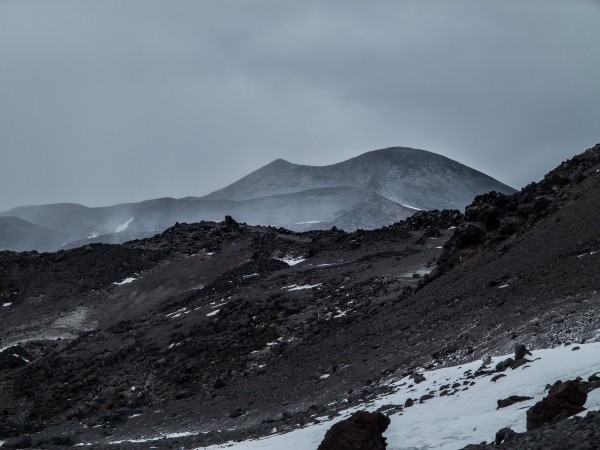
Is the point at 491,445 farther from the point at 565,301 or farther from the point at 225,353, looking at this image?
the point at 225,353

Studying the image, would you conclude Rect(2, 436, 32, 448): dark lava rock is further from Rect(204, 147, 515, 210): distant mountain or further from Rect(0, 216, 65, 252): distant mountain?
Rect(0, 216, 65, 252): distant mountain

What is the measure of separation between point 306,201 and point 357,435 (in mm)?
110584

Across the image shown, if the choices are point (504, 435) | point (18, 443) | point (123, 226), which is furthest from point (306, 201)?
point (504, 435)

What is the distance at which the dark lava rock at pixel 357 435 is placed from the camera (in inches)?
374

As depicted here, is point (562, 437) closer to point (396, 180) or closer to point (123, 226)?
point (396, 180)

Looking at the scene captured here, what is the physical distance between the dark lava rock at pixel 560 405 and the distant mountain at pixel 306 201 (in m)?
89.5

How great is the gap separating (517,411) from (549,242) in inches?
519

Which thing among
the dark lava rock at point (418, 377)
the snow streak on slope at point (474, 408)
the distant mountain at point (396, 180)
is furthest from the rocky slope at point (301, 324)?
the distant mountain at point (396, 180)

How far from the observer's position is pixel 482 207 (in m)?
27.8

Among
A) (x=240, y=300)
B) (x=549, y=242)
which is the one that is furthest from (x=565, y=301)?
(x=240, y=300)

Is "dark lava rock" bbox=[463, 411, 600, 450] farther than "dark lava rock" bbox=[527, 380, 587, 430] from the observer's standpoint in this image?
No

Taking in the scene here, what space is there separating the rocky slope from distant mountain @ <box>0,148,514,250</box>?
191 ft

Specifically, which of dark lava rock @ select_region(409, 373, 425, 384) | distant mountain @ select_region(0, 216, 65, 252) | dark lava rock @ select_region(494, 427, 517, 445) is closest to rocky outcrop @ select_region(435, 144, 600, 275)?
dark lava rock @ select_region(409, 373, 425, 384)

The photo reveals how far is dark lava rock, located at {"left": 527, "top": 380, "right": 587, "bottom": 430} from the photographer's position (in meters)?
7.92
